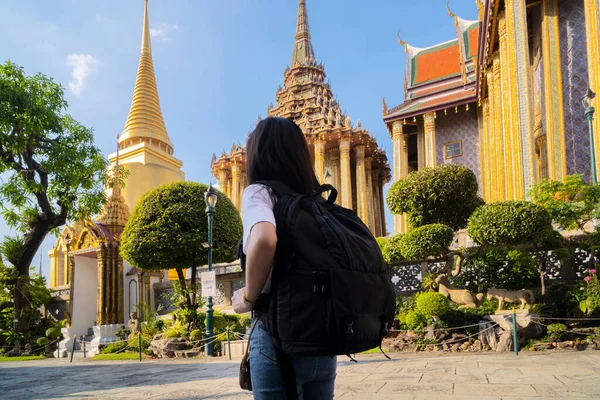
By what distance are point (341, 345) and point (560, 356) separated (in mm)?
7798

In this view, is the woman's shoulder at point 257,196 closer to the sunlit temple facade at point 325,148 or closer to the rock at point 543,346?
the rock at point 543,346

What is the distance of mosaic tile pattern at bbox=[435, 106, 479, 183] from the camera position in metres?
23.2

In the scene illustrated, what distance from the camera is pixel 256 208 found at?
1725 millimetres

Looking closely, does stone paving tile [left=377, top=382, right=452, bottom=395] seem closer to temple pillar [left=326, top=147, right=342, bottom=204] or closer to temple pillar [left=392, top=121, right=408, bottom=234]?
temple pillar [left=392, top=121, right=408, bottom=234]

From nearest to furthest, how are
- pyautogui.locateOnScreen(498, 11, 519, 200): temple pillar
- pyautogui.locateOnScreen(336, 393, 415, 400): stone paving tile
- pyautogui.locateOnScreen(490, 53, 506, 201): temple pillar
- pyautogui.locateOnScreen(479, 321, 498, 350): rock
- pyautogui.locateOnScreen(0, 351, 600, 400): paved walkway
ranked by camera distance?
pyautogui.locateOnScreen(336, 393, 415, 400): stone paving tile
pyautogui.locateOnScreen(0, 351, 600, 400): paved walkway
pyautogui.locateOnScreen(479, 321, 498, 350): rock
pyautogui.locateOnScreen(498, 11, 519, 200): temple pillar
pyautogui.locateOnScreen(490, 53, 506, 201): temple pillar

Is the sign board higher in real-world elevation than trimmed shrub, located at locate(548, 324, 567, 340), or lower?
higher

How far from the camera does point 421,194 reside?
1315cm

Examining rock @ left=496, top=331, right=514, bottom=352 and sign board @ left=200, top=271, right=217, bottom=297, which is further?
sign board @ left=200, top=271, right=217, bottom=297

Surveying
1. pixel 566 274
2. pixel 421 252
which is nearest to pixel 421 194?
pixel 421 252

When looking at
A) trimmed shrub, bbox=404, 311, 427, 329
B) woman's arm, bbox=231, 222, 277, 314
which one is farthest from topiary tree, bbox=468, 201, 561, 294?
woman's arm, bbox=231, 222, 277, 314

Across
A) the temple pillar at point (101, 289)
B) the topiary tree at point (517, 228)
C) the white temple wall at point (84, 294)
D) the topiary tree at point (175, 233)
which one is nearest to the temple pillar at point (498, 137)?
the topiary tree at point (517, 228)

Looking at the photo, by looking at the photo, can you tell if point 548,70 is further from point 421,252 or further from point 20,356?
point 20,356

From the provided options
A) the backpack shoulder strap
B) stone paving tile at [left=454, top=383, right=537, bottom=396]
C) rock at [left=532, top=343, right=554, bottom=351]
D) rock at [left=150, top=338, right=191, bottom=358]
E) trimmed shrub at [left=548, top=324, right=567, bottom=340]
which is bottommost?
rock at [left=150, top=338, right=191, bottom=358]

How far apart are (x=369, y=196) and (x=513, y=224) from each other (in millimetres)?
20520
